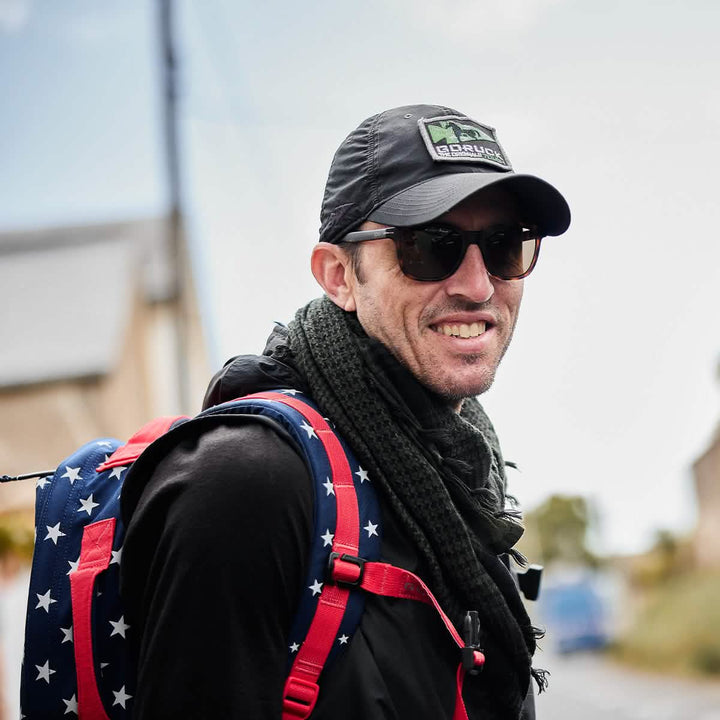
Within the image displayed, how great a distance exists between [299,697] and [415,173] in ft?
3.23

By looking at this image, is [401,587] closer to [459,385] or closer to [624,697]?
[459,385]

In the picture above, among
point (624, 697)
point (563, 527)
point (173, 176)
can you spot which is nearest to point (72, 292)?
point (173, 176)

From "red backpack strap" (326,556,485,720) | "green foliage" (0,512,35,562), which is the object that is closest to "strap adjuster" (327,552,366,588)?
"red backpack strap" (326,556,485,720)

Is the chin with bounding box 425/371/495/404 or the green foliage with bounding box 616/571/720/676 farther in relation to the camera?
the green foliage with bounding box 616/571/720/676

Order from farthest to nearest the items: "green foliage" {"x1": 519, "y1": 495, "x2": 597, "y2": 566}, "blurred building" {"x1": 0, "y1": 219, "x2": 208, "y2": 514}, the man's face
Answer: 1. "green foliage" {"x1": 519, "y1": 495, "x2": 597, "y2": 566}
2. "blurred building" {"x1": 0, "y1": 219, "x2": 208, "y2": 514}
3. the man's face

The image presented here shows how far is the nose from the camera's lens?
1.97 metres

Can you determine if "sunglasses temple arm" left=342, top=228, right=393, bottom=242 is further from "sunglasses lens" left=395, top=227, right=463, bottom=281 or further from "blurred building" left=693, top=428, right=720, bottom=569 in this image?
"blurred building" left=693, top=428, right=720, bottom=569

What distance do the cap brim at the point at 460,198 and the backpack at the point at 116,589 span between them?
42cm

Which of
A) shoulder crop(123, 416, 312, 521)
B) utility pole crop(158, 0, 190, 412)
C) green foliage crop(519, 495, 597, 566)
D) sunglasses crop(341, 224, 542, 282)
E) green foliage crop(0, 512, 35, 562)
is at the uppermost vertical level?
utility pole crop(158, 0, 190, 412)

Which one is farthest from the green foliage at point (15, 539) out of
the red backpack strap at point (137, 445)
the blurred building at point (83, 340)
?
the red backpack strap at point (137, 445)

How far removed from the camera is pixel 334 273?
6.89 ft

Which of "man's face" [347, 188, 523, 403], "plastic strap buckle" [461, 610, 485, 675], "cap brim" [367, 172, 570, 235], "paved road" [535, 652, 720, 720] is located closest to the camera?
"plastic strap buckle" [461, 610, 485, 675]

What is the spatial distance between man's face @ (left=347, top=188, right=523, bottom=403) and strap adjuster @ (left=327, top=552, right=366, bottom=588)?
0.46 meters

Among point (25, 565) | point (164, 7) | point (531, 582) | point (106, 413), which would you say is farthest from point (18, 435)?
point (531, 582)
